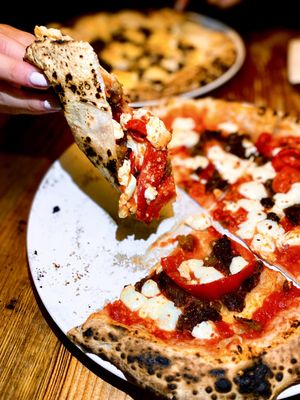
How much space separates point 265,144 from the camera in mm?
3520

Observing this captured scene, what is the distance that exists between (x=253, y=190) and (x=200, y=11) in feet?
12.3

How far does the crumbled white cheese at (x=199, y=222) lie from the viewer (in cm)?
299

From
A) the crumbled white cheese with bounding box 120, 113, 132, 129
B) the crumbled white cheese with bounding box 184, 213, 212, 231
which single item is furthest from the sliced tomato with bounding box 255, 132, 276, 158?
the crumbled white cheese with bounding box 120, 113, 132, 129

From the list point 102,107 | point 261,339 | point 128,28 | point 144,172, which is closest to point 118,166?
point 144,172

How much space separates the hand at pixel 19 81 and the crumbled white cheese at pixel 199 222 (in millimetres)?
1009

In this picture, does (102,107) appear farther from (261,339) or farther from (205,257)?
(261,339)

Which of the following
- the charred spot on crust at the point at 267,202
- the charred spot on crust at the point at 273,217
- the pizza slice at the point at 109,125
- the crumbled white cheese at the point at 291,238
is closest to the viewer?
the pizza slice at the point at 109,125

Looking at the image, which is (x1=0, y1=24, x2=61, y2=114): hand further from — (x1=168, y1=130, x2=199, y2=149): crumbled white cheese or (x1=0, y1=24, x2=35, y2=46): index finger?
(x1=168, y1=130, x2=199, y2=149): crumbled white cheese

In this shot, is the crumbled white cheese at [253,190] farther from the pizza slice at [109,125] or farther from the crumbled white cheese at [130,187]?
the crumbled white cheese at [130,187]

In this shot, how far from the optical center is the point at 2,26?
9.03ft

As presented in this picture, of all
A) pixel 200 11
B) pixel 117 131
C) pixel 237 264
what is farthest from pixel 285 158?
pixel 200 11

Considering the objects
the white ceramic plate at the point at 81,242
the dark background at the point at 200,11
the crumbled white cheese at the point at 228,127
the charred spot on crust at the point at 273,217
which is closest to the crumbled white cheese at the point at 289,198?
the charred spot on crust at the point at 273,217

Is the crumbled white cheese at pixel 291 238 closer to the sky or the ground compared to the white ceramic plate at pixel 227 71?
closer to the ground

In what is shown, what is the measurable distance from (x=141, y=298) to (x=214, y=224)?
81 cm
